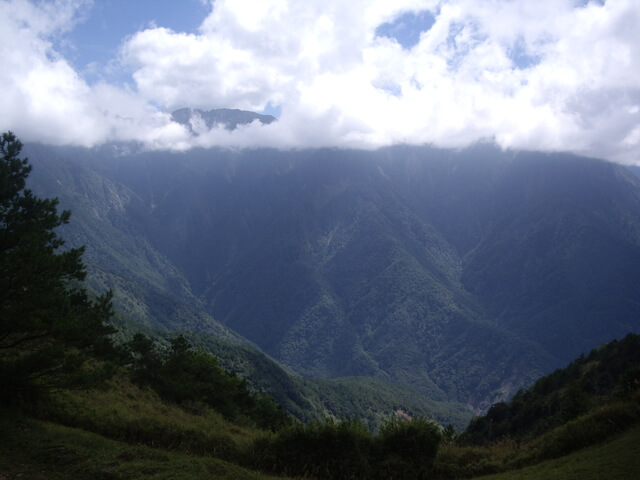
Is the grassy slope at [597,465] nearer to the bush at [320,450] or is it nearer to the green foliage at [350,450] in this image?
the green foliage at [350,450]

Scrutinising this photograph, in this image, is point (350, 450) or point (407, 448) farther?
point (407, 448)

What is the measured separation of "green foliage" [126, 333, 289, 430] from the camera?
33.5 meters

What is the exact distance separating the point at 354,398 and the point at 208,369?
150 m

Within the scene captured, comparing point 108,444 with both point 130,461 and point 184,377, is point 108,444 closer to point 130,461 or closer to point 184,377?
point 130,461

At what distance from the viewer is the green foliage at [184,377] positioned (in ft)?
110

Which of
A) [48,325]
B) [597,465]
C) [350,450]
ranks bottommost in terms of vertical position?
[350,450]

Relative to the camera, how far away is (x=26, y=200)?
27.0m

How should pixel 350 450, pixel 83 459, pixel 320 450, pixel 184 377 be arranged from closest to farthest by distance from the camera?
pixel 83 459
pixel 350 450
pixel 320 450
pixel 184 377

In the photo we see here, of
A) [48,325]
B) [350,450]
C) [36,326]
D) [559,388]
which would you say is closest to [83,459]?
[36,326]

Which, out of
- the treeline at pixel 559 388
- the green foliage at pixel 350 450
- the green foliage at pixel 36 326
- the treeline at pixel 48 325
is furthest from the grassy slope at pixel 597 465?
the treeline at pixel 559 388

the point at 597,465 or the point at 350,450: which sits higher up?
the point at 597,465

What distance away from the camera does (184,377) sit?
36.8 metres

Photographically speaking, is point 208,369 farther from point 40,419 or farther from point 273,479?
point 273,479

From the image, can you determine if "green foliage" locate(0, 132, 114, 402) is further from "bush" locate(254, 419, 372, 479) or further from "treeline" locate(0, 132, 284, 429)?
"bush" locate(254, 419, 372, 479)
